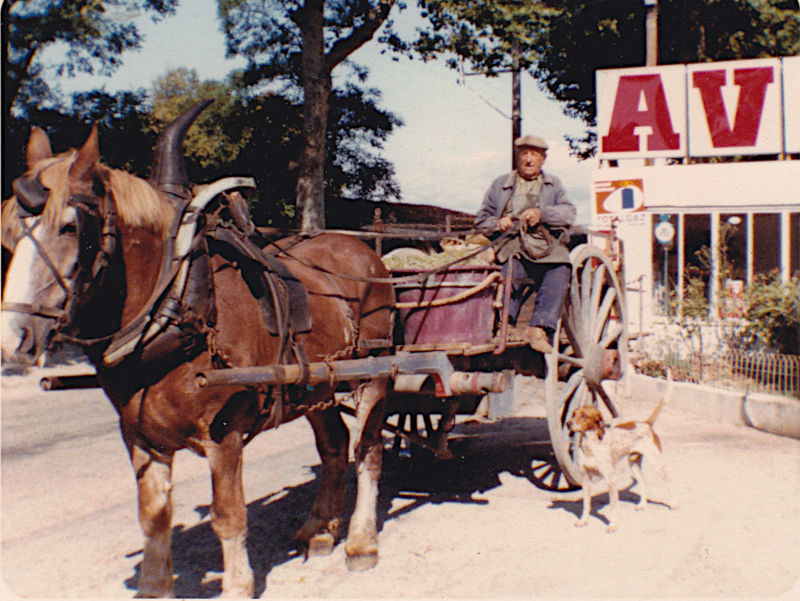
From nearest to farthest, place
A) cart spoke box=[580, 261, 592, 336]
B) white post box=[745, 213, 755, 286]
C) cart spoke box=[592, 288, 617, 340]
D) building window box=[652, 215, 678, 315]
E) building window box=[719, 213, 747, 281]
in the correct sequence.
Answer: cart spoke box=[580, 261, 592, 336] < cart spoke box=[592, 288, 617, 340] < white post box=[745, 213, 755, 286] < building window box=[652, 215, 678, 315] < building window box=[719, 213, 747, 281]

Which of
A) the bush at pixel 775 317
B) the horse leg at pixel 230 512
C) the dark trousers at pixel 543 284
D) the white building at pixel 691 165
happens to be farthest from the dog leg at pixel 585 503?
the white building at pixel 691 165

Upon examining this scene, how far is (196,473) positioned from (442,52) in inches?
413

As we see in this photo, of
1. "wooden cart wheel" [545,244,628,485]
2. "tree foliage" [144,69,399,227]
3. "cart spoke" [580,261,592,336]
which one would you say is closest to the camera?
"wooden cart wheel" [545,244,628,485]

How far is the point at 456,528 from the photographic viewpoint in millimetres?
5293

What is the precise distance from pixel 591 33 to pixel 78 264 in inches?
621

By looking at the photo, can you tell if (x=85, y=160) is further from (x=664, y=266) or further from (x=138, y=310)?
(x=664, y=266)

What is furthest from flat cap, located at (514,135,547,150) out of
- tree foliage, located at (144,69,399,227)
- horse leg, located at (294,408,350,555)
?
tree foliage, located at (144,69,399,227)

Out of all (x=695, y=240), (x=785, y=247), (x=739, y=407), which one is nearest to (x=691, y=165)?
(x=695, y=240)

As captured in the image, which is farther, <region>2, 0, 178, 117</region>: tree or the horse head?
<region>2, 0, 178, 117</region>: tree

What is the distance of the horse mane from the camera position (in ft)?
10.6

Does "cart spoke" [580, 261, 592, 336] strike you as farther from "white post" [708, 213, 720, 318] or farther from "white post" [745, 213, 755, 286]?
"white post" [745, 213, 755, 286]

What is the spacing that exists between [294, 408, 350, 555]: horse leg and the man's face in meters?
2.34

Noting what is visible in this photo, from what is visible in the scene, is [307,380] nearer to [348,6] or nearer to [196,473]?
[196,473]

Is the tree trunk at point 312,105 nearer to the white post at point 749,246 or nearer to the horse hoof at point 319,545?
the white post at point 749,246
